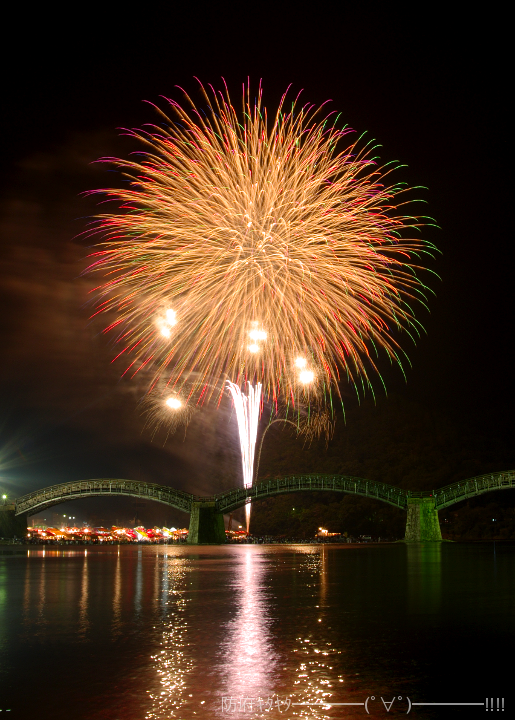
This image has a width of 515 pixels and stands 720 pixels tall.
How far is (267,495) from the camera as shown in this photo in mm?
82062

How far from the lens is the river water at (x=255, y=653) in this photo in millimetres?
7934

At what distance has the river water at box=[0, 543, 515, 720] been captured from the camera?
7.93m

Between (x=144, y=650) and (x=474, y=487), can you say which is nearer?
(x=144, y=650)

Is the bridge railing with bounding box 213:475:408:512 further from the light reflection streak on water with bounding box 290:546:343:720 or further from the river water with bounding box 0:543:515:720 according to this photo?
the light reflection streak on water with bounding box 290:546:343:720

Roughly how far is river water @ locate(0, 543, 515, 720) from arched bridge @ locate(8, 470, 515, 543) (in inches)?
2154

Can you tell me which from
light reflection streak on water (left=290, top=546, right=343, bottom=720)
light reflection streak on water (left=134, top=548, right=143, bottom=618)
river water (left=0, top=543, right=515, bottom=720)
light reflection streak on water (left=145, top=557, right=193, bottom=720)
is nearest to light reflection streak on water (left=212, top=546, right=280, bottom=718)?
river water (left=0, top=543, right=515, bottom=720)

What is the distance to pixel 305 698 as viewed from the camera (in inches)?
319

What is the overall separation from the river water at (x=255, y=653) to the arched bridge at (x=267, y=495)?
54707 mm

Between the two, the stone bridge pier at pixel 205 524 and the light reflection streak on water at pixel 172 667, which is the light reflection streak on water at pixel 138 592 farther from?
the stone bridge pier at pixel 205 524

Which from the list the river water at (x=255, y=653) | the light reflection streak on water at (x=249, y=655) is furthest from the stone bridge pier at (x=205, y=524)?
the light reflection streak on water at (x=249, y=655)

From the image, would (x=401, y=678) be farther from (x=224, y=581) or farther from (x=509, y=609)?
(x=224, y=581)

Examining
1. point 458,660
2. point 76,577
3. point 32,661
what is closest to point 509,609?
point 458,660

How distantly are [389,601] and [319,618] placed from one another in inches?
151

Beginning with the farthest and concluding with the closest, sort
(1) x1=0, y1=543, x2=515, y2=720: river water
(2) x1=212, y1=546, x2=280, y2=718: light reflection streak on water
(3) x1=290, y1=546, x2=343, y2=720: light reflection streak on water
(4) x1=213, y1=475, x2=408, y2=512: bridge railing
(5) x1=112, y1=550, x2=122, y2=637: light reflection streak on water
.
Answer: (4) x1=213, y1=475, x2=408, y2=512: bridge railing → (5) x1=112, y1=550, x2=122, y2=637: light reflection streak on water → (2) x1=212, y1=546, x2=280, y2=718: light reflection streak on water → (1) x1=0, y1=543, x2=515, y2=720: river water → (3) x1=290, y1=546, x2=343, y2=720: light reflection streak on water
